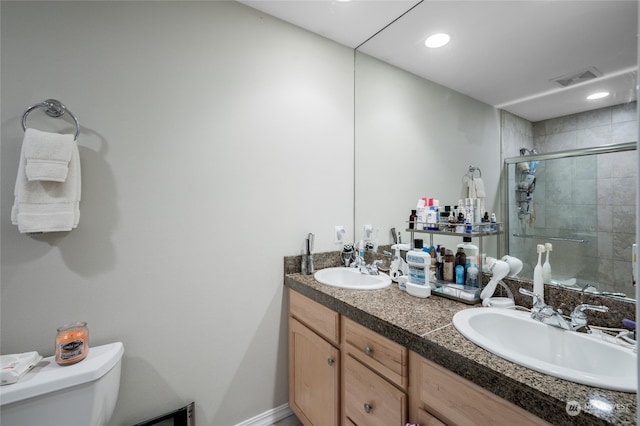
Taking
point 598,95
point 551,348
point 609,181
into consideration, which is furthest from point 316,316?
point 598,95

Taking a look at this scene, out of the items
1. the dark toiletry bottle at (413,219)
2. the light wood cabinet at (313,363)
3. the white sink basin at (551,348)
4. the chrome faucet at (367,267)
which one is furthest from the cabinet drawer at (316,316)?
the dark toiletry bottle at (413,219)

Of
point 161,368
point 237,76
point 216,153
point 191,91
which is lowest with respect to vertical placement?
point 161,368

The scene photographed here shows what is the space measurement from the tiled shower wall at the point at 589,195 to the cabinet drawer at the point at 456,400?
627mm

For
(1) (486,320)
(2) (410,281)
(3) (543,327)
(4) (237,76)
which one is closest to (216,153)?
(4) (237,76)

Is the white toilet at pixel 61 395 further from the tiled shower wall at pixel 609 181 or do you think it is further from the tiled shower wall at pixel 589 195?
the tiled shower wall at pixel 609 181

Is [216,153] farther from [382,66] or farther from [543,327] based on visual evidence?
[543,327]

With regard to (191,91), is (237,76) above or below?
above

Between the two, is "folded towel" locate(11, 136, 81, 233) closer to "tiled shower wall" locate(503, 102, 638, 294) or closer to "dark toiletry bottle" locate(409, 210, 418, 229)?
"dark toiletry bottle" locate(409, 210, 418, 229)

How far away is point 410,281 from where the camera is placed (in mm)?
1346

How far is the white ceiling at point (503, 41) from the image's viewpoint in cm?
94

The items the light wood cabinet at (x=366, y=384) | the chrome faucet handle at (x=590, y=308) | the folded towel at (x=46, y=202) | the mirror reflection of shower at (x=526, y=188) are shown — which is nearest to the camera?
the light wood cabinet at (x=366, y=384)

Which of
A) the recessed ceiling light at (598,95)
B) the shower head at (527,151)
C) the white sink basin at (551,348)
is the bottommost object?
the white sink basin at (551,348)

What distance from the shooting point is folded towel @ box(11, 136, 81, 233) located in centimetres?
101

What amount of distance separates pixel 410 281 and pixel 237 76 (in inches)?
56.5
